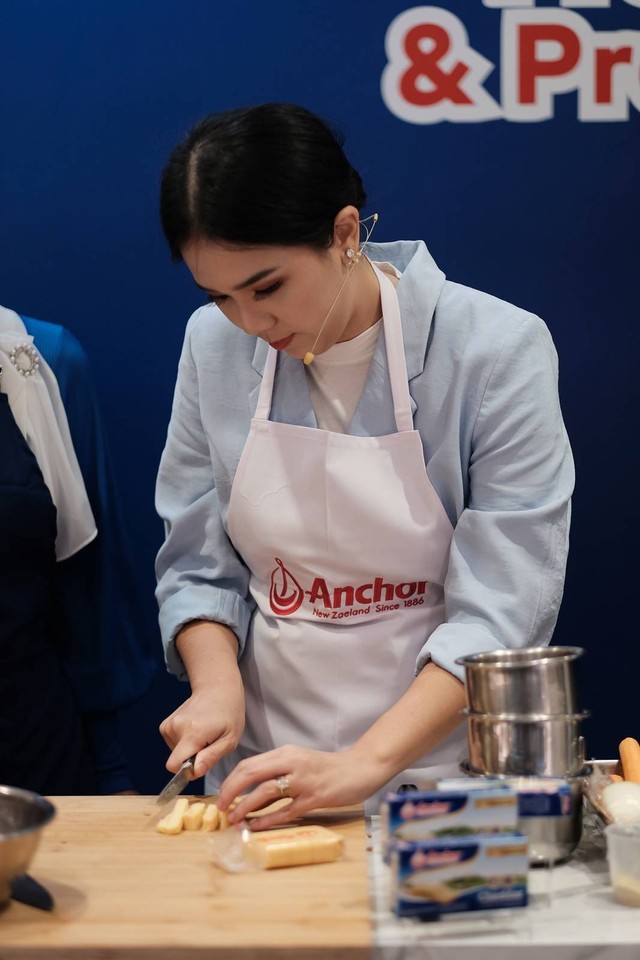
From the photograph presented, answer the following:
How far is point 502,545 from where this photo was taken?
1669mm

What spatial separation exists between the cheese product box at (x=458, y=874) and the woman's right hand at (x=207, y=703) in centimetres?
45

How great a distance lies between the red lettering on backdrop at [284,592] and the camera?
1.85m

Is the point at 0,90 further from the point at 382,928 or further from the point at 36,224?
the point at 382,928

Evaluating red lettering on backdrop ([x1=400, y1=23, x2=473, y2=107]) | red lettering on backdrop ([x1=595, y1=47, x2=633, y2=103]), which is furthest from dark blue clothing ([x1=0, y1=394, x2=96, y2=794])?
red lettering on backdrop ([x1=595, y1=47, x2=633, y2=103])

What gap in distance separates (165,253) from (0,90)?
0.46 m

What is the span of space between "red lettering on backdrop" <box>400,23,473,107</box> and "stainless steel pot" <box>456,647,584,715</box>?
1455 mm

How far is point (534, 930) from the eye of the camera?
1189 mm

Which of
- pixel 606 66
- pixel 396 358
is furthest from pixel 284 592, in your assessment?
pixel 606 66

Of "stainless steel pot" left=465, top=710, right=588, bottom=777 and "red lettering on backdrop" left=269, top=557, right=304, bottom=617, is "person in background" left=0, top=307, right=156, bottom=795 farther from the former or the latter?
"stainless steel pot" left=465, top=710, right=588, bottom=777

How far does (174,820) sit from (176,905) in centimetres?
25

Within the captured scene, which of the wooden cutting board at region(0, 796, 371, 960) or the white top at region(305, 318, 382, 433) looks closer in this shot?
the wooden cutting board at region(0, 796, 371, 960)

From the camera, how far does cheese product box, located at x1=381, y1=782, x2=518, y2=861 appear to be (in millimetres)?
1193

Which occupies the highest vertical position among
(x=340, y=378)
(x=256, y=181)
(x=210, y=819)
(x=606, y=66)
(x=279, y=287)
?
(x=606, y=66)

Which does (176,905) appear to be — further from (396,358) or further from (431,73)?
(431,73)
